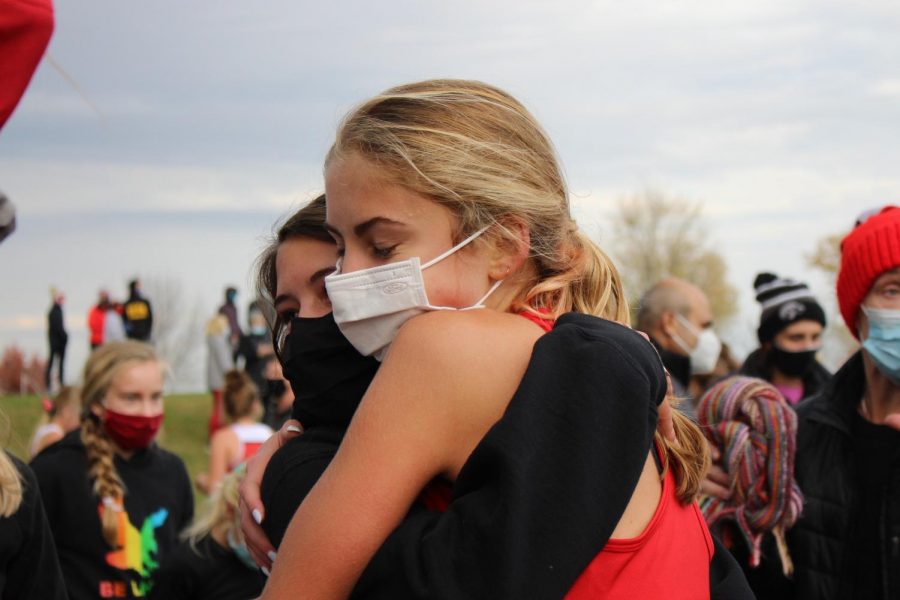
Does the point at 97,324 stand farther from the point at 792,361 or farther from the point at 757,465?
the point at 757,465

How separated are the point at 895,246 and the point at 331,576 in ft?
9.15

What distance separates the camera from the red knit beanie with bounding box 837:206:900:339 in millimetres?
3729

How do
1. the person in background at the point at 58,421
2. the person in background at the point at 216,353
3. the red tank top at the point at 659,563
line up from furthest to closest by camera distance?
the person in background at the point at 216,353 < the person in background at the point at 58,421 < the red tank top at the point at 659,563

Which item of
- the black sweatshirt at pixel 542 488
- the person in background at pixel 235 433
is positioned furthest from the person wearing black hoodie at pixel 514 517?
the person in background at pixel 235 433

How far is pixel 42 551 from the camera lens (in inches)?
130

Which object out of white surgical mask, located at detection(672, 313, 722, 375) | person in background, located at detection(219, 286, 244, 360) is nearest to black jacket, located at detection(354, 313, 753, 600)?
white surgical mask, located at detection(672, 313, 722, 375)

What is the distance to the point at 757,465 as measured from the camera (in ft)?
12.3

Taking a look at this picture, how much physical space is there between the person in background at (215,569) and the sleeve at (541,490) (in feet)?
10.8

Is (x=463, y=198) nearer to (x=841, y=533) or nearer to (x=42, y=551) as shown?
(x=42, y=551)

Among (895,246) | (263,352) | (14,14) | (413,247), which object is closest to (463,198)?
(413,247)

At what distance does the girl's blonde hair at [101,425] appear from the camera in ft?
18.1

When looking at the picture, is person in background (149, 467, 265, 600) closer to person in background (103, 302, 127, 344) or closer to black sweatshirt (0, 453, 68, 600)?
black sweatshirt (0, 453, 68, 600)

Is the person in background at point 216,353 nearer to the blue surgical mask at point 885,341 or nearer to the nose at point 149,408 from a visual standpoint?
the nose at point 149,408

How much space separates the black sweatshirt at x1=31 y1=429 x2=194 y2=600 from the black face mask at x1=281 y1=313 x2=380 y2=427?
12.3 ft
